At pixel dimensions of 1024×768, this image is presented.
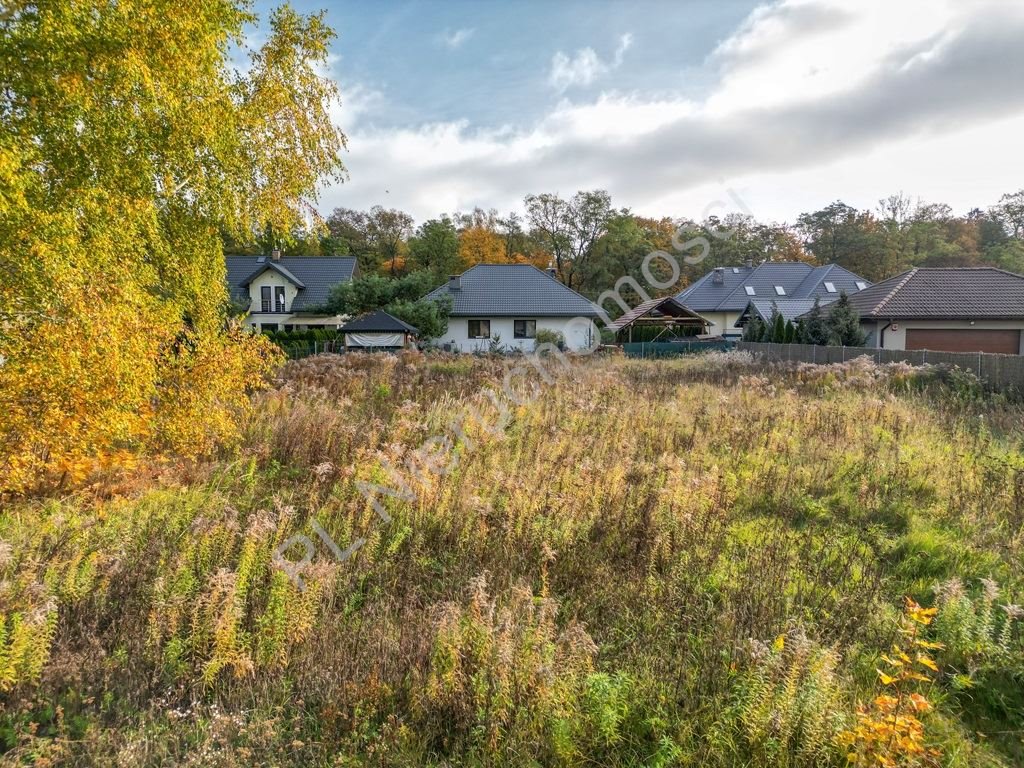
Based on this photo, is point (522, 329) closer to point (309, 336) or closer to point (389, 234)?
point (309, 336)

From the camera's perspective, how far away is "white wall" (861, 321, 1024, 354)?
2102 cm

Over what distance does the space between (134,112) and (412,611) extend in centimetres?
562

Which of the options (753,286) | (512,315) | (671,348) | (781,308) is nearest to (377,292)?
(512,315)

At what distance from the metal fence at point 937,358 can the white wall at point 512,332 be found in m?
11.2

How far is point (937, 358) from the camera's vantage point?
13672 mm

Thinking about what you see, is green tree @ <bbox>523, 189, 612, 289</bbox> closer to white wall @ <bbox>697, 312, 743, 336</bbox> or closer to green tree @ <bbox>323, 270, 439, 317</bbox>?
white wall @ <bbox>697, 312, 743, 336</bbox>

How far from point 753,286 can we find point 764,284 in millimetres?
843

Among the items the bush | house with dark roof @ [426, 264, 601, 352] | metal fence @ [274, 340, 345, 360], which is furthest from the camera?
house with dark roof @ [426, 264, 601, 352]

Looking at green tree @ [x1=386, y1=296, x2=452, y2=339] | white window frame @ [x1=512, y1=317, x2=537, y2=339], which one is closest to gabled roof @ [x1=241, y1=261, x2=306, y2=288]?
green tree @ [x1=386, y1=296, x2=452, y2=339]

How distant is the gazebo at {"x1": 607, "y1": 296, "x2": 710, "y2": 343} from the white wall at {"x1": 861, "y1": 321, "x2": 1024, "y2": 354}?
8.63 m

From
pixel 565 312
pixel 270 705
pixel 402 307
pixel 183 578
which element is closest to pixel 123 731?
pixel 270 705

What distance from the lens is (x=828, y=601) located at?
12.6ft

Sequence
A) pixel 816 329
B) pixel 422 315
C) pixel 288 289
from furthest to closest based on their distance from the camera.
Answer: pixel 288 289 → pixel 422 315 → pixel 816 329

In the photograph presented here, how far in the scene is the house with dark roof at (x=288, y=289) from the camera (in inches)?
1447
